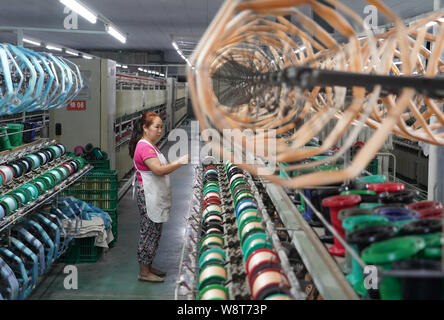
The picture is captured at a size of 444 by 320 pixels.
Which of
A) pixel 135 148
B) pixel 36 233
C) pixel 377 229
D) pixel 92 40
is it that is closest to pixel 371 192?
→ pixel 377 229

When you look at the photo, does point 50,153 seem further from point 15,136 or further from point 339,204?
point 339,204

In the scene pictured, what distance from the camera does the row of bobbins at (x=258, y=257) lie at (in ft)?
5.90

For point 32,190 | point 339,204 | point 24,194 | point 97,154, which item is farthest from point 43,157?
point 339,204

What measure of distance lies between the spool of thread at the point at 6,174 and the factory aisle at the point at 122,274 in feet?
3.50

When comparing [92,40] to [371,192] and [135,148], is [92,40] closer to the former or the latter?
[135,148]

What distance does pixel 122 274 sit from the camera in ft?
16.8

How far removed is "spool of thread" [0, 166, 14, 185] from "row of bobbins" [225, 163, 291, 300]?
2.20 meters

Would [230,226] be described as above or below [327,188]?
below

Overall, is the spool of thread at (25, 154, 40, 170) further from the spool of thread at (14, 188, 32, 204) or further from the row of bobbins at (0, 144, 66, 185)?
the spool of thread at (14, 188, 32, 204)

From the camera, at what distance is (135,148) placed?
4.82 meters

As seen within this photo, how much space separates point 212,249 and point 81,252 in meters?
3.24

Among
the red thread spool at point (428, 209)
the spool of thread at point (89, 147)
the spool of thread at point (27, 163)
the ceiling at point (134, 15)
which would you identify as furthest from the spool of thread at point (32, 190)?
the ceiling at point (134, 15)

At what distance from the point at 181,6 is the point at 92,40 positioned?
9685 mm

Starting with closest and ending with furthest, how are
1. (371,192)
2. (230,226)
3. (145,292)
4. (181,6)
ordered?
(371,192), (230,226), (145,292), (181,6)
